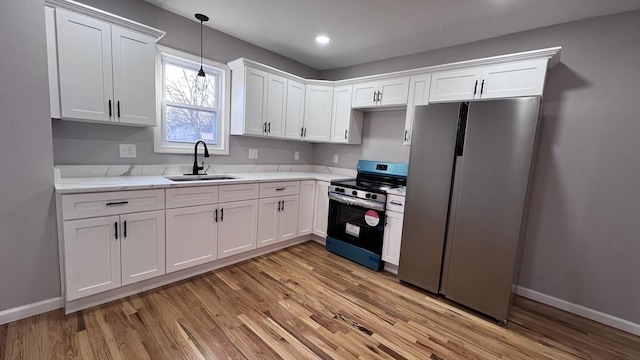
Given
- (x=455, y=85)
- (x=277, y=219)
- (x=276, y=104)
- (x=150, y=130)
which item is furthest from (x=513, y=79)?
(x=150, y=130)

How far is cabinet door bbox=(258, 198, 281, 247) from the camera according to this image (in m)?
3.03

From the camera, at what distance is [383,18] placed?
251cm

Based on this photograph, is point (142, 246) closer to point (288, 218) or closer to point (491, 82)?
point (288, 218)

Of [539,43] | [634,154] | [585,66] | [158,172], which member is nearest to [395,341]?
→ [634,154]

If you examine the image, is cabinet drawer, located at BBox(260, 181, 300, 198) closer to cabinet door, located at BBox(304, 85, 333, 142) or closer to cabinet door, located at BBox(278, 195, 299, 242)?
cabinet door, located at BBox(278, 195, 299, 242)

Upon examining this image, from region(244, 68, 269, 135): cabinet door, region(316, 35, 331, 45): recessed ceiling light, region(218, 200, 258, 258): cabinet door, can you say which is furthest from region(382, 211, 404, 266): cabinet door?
region(316, 35, 331, 45): recessed ceiling light

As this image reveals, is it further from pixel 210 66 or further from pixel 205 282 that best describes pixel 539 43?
pixel 205 282

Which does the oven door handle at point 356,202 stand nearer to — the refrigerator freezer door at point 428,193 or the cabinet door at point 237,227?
the refrigerator freezer door at point 428,193

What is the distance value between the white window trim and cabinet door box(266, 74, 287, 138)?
49 cm

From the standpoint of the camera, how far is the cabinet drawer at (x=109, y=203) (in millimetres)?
1818

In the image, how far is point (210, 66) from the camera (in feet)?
9.95

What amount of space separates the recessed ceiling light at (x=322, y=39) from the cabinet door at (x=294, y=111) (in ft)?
2.12

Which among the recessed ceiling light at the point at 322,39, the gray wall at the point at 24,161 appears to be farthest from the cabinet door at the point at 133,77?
the recessed ceiling light at the point at 322,39

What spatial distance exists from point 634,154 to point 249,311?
338 cm
